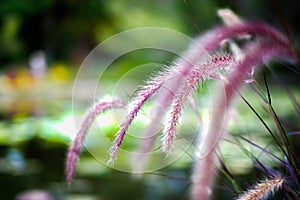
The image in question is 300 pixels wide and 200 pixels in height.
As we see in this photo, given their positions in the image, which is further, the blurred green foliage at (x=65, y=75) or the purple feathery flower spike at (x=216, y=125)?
the blurred green foliage at (x=65, y=75)

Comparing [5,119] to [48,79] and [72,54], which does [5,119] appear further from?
[72,54]

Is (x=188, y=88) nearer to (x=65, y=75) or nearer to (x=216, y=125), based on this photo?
(x=216, y=125)

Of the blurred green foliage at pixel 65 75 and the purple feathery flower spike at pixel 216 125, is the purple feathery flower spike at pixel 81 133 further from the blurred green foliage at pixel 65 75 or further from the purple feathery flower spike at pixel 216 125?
the purple feathery flower spike at pixel 216 125

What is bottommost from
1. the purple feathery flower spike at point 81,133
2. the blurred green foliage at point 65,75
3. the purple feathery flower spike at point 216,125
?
the purple feathery flower spike at point 216,125

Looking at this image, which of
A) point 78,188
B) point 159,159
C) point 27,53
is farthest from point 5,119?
point 27,53

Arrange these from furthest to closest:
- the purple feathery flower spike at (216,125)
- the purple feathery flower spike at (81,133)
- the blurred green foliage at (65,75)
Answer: the blurred green foliage at (65,75), the purple feathery flower spike at (81,133), the purple feathery flower spike at (216,125)

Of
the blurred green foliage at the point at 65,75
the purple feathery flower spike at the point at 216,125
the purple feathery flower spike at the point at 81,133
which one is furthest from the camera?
the blurred green foliage at the point at 65,75

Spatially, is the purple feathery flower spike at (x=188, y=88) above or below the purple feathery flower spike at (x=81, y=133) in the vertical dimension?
below

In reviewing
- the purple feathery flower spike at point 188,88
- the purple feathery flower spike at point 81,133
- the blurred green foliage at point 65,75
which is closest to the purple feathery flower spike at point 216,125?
the purple feathery flower spike at point 188,88

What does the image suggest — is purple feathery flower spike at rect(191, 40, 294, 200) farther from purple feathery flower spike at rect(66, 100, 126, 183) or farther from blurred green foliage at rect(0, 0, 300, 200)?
purple feathery flower spike at rect(66, 100, 126, 183)

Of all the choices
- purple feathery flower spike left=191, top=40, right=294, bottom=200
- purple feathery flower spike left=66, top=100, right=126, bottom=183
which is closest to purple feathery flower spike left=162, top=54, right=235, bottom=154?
purple feathery flower spike left=191, top=40, right=294, bottom=200
